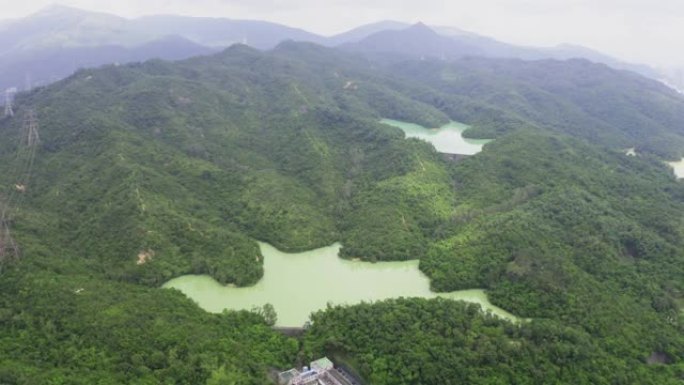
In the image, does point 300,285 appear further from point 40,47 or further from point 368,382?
point 40,47

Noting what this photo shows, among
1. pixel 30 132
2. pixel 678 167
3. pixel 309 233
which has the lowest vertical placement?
pixel 678 167

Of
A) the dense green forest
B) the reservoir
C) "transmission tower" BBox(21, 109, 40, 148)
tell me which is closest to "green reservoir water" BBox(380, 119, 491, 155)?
the dense green forest

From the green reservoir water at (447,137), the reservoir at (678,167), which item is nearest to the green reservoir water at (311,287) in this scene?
the green reservoir water at (447,137)

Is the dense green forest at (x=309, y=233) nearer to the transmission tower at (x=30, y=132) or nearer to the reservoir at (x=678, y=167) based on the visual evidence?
the transmission tower at (x=30, y=132)

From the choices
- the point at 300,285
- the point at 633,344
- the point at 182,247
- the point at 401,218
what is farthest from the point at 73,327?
the point at 633,344

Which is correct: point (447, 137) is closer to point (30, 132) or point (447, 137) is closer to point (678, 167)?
point (678, 167)

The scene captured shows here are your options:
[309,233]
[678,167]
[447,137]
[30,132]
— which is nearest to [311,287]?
[309,233]
